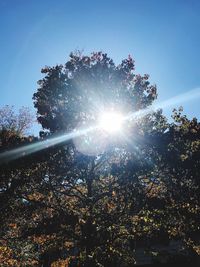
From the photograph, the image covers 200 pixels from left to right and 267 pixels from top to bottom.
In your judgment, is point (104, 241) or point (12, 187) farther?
point (12, 187)

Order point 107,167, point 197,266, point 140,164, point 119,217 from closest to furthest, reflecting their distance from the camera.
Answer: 1. point 140,164
2. point 119,217
3. point 107,167
4. point 197,266

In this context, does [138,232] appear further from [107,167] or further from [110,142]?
[110,142]

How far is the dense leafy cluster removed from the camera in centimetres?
1322

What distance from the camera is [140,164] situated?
43.3ft

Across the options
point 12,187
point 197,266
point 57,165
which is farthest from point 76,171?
point 197,266

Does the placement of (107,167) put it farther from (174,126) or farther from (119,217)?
(174,126)

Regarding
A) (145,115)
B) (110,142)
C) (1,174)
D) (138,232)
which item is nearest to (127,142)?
(110,142)

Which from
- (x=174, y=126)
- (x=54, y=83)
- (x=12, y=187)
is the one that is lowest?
(x=174, y=126)

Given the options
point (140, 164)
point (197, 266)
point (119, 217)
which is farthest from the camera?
point (197, 266)

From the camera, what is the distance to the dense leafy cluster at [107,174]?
1322 centimetres

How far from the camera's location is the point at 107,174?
15258 millimetres

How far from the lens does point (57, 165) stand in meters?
15.0

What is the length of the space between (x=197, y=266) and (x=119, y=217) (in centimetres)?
1552

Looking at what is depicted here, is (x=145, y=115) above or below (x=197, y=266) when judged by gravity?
above
